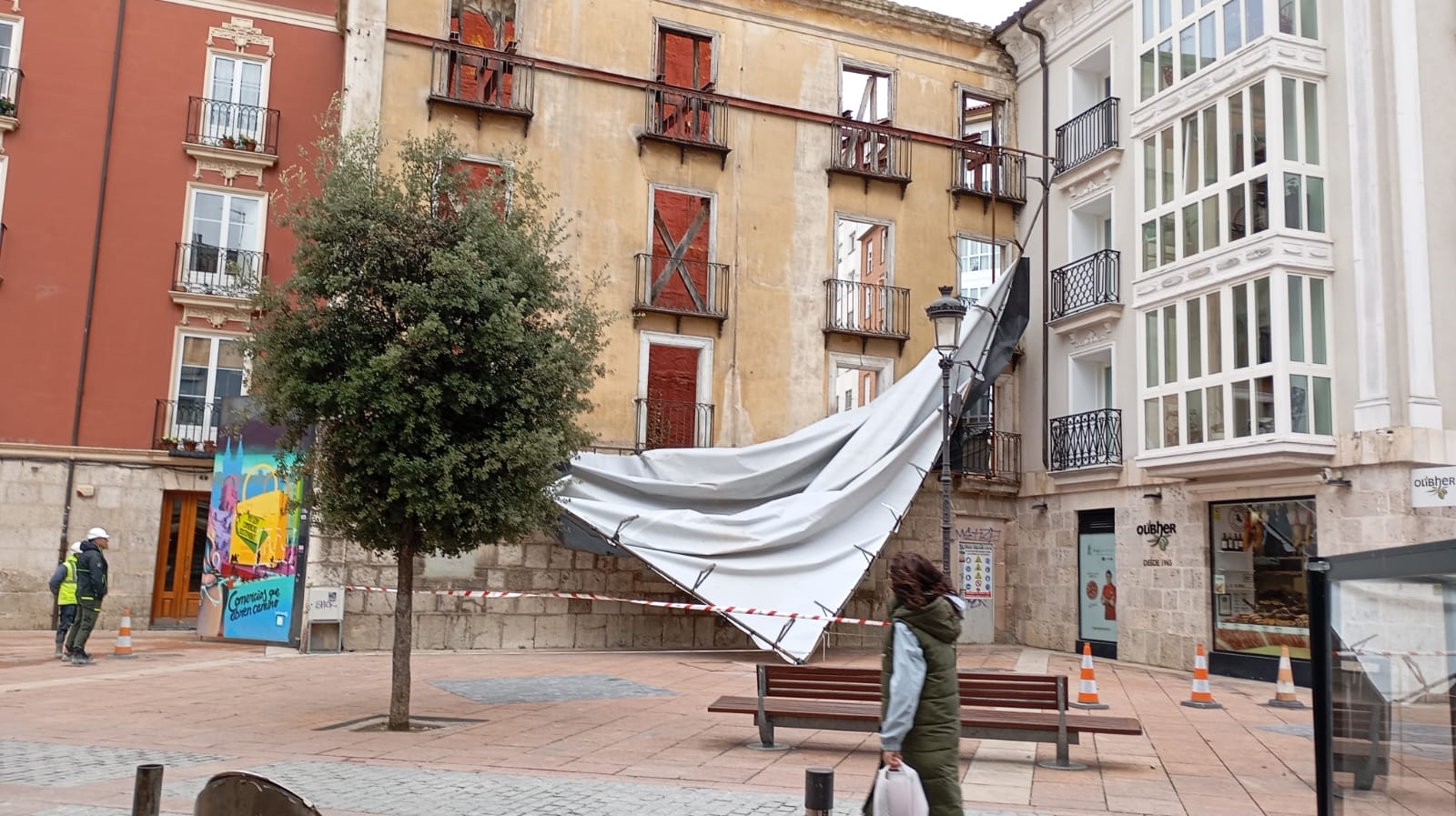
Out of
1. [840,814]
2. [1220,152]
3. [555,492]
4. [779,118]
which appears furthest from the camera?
[779,118]

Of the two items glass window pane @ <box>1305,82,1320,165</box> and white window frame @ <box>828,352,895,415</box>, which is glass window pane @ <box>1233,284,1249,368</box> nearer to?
glass window pane @ <box>1305,82,1320,165</box>

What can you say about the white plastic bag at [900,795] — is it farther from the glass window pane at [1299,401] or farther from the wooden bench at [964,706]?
the glass window pane at [1299,401]

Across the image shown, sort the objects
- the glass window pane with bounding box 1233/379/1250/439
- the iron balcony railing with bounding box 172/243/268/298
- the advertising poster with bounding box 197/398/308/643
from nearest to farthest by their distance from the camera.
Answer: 1. the glass window pane with bounding box 1233/379/1250/439
2. the advertising poster with bounding box 197/398/308/643
3. the iron balcony railing with bounding box 172/243/268/298

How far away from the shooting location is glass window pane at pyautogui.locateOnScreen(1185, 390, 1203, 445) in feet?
53.2

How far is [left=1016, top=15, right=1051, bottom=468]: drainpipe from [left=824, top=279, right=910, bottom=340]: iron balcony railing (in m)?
2.61

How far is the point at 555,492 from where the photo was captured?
10828 millimetres

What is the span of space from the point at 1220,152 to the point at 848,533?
7.81 metres

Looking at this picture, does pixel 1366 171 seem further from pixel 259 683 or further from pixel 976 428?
pixel 259 683

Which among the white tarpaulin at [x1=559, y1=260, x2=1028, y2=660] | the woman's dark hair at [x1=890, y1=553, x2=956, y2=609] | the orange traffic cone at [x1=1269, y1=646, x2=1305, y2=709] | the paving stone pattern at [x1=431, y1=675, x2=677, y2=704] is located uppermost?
the white tarpaulin at [x1=559, y1=260, x2=1028, y2=660]

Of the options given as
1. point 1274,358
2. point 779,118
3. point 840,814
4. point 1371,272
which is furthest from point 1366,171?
point 840,814

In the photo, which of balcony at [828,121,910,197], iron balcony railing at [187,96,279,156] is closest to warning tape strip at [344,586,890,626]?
balcony at [828,121,910,197]

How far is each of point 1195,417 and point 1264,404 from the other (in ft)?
4.28

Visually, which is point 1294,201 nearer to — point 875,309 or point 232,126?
point 875,309

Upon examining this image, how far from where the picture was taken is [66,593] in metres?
14.8
